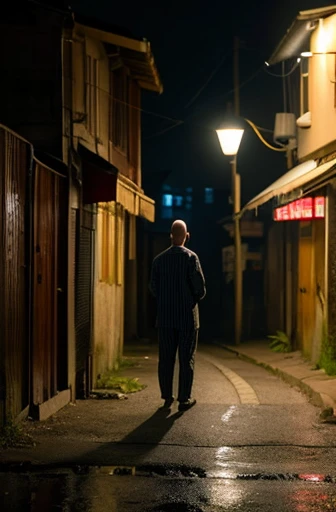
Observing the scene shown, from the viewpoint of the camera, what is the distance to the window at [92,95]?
14.0 meters

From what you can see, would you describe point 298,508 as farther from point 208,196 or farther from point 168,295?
point 208,196

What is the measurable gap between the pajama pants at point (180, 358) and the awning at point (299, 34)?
770cm

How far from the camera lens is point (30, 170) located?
31.9ft

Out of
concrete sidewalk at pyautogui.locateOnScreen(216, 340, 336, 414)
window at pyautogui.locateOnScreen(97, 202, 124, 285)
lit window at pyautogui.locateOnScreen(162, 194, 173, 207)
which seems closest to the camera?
concrete sidewalk at pyautogui.locateOnScreen(216, 340, 336, 414)

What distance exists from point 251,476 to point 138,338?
19.2 metres

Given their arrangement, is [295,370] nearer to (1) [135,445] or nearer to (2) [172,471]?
(1) [135,445]

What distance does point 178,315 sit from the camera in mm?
11289

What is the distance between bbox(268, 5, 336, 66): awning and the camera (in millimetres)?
16234

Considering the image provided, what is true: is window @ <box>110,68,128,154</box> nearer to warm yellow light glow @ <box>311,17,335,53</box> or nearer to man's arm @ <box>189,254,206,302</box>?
warm yellow light glow @ <box>311,17,335,53</box>

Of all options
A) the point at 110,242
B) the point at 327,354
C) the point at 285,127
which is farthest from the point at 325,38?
the point at 327,354

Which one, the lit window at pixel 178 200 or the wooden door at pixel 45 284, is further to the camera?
the lit window at pixel 178 200

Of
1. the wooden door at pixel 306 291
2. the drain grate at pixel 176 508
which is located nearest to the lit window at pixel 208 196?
the wooden door at pixel 306 291

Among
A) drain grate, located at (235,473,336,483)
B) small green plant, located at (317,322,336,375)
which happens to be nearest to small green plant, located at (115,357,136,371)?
small green plant, located at (317,322,336,375)

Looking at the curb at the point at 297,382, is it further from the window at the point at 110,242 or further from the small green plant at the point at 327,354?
the window at the point at 110,242
